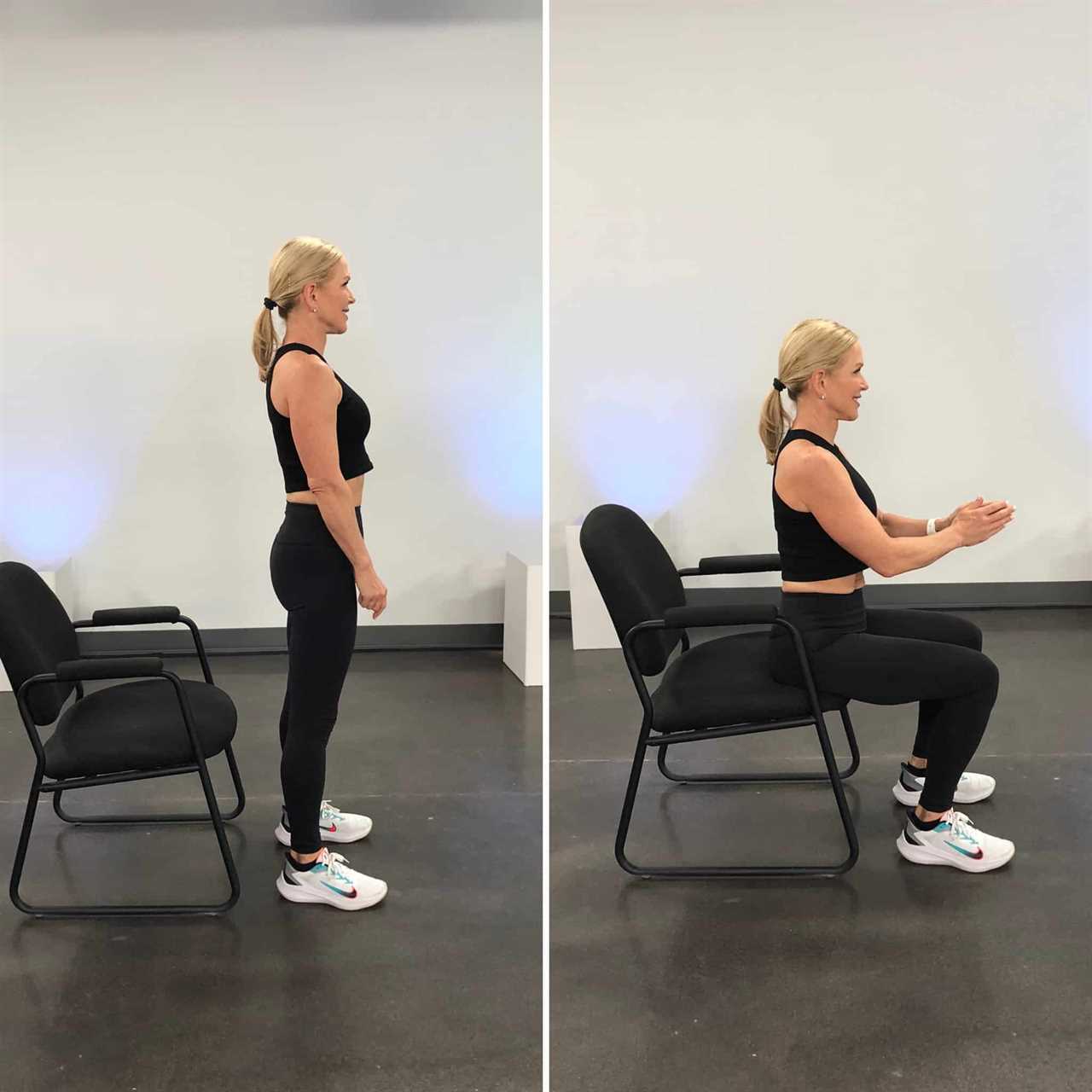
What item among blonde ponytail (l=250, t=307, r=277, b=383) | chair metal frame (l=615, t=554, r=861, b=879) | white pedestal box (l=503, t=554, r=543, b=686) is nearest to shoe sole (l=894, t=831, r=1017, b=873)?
chair metal frame (l=615, t=554, r=861, b=879)

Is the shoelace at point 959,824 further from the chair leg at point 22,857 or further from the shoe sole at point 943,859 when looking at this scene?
the chair leg at point 22,857

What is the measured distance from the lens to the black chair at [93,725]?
2.11 m

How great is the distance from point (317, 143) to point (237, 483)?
45.8 inches

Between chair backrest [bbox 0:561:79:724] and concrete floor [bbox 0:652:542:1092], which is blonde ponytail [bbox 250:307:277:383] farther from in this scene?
concrete floor [bbox 0:652:542:1092]

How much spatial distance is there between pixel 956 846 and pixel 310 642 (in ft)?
4.28

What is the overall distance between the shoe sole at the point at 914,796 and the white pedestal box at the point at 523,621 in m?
0.99

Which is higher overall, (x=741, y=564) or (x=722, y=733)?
(x=741, y=564)

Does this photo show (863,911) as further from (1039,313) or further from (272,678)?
(1039,313)

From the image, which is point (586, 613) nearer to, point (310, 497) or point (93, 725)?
point (93, 725)

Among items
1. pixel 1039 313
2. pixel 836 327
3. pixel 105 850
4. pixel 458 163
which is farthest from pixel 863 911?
pixel 1039 313

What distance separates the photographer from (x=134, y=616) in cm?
259

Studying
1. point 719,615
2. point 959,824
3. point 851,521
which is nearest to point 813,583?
point 851,521

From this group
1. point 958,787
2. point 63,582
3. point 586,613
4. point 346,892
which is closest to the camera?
point 346,892

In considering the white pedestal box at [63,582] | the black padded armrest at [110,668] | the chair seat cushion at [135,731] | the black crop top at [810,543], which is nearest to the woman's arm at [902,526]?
the black crop top at [810,543]
